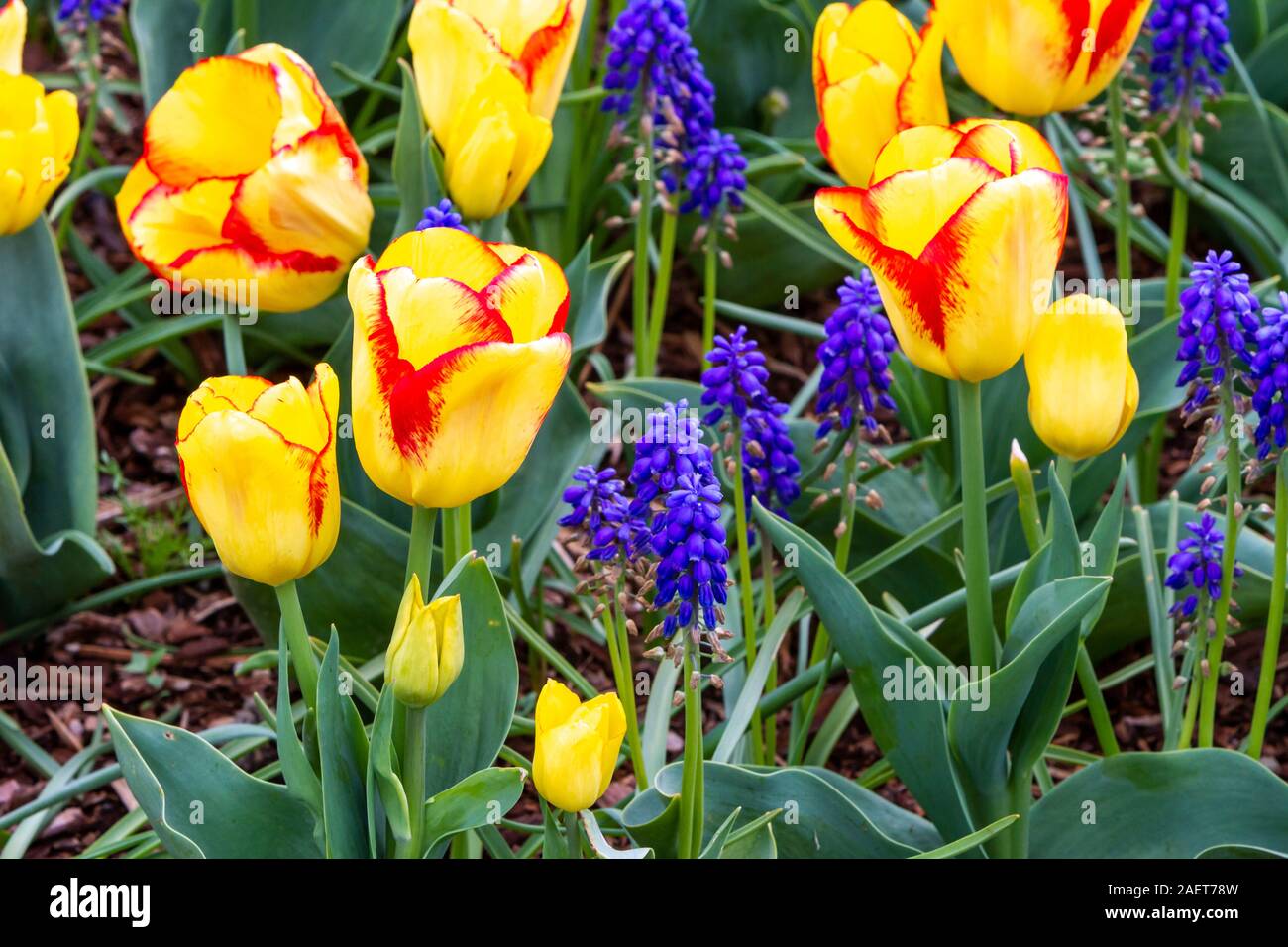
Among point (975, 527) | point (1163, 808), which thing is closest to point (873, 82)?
point (975, 527)

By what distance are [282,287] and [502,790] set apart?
2.06 feet

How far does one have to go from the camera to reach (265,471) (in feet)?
3.51

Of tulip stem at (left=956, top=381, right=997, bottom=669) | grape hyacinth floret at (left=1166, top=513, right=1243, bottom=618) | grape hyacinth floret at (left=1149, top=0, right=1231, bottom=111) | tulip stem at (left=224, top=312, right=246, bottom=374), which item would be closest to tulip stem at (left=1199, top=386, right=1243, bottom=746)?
grape hyacinth floret at (left=1166, top=513, right=1243, bottom=618)

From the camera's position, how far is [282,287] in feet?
5.04

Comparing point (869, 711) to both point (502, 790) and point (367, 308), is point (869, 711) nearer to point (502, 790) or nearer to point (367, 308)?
point (502, 790)

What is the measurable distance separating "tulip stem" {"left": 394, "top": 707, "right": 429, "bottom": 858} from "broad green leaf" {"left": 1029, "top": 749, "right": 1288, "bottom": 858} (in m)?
0.63

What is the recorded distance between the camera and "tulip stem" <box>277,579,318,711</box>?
1.18 m

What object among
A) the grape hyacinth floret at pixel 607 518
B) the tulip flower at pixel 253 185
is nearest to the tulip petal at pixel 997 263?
the grape hyacinth floret at pixel 607 518

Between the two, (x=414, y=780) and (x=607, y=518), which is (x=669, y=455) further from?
(x=414, y=780)

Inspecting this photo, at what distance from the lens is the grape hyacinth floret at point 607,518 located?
1339mm

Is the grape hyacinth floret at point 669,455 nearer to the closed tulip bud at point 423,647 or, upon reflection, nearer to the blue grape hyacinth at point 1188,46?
the closed tulip bud at point 423,647

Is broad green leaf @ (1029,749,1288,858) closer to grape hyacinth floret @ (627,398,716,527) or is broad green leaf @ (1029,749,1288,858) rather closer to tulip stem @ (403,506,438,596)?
grape hyacinth floret @ (627,398,716,527)

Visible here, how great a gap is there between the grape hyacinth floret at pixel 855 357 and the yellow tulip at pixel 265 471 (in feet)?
1.91

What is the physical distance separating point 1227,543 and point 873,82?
584 millimetres
